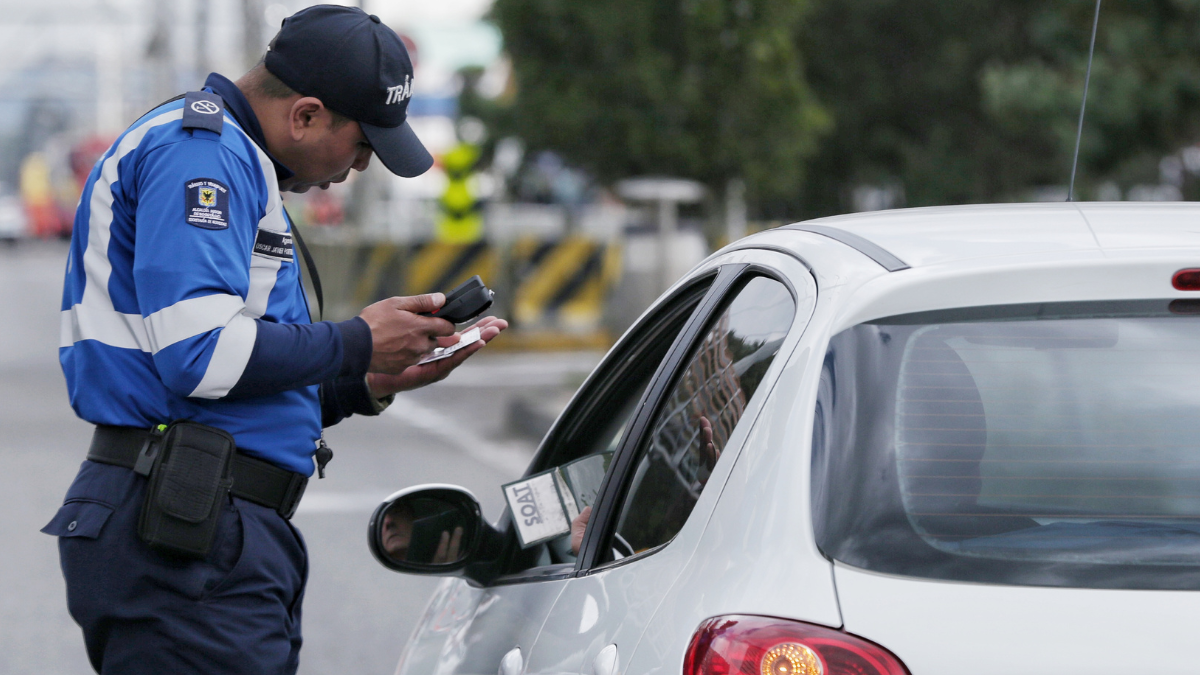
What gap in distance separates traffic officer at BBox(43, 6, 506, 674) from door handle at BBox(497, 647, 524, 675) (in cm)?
41

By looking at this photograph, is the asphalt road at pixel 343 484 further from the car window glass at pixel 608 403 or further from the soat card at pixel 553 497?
the soat card at pixel 553 497

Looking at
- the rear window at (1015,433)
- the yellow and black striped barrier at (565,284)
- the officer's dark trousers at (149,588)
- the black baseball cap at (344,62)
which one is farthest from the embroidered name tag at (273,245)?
the yellow and black striped barrier at (565,284)

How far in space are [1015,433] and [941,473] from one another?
0.11 metres

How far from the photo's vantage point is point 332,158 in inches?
98.6

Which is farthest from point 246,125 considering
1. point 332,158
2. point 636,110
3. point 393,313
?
point 636,110

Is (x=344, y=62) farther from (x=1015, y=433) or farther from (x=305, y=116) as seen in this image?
(x=1015, y=433)

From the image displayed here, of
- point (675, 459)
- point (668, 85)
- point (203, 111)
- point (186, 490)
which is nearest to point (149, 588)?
point (186, 490)

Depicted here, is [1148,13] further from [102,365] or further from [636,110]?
[102,365]

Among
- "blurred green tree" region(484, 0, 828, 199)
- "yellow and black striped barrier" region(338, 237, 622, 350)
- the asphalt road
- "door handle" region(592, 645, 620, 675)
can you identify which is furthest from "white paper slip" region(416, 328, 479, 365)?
"yellow and black striped barrier" region(338, 237, 622, 350)

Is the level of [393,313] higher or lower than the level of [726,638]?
higher

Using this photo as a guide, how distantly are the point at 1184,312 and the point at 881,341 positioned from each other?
0.37 metres

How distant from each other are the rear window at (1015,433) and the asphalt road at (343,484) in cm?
361

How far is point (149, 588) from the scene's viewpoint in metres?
2.25

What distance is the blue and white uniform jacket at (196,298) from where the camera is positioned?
7.02ft
